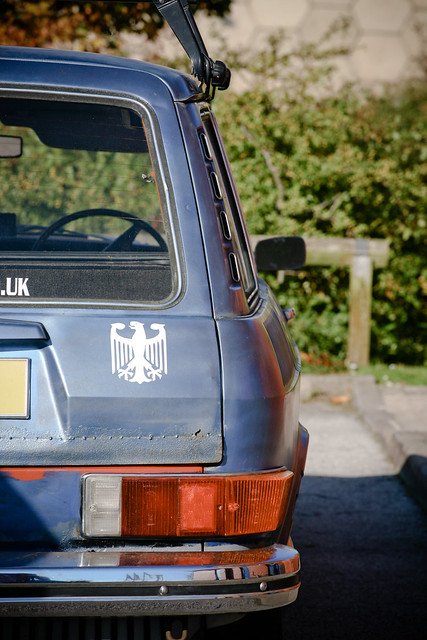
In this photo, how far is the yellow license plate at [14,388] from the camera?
5.96 feet

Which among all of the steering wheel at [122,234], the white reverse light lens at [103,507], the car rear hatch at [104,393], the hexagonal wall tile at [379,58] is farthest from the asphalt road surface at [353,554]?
the hexagonal wall tile at [379,58]

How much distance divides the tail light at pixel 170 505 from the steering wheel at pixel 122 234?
770 mm

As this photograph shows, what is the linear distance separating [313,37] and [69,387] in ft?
29.0

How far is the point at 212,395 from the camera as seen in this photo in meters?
1.86

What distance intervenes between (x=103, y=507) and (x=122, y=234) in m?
1.17

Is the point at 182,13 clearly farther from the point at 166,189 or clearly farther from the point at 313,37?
the point at 313,37

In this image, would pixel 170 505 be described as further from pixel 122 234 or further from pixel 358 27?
pixel 358 27

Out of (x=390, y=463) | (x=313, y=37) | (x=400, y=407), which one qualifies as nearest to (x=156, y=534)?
(x=390, y=463)

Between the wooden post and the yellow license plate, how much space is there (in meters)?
5.56

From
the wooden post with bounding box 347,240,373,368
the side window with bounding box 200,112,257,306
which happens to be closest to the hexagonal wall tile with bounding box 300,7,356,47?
the wooden post with bounding box 347,240,373,368

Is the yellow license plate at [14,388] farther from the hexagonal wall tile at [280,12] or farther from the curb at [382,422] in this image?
the hexagonal wall tile at [280,12]

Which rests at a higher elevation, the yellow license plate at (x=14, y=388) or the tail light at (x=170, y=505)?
the yellow license plate at (x=14, y=388)

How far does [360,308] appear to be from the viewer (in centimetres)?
716

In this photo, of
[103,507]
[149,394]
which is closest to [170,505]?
[103,507]
